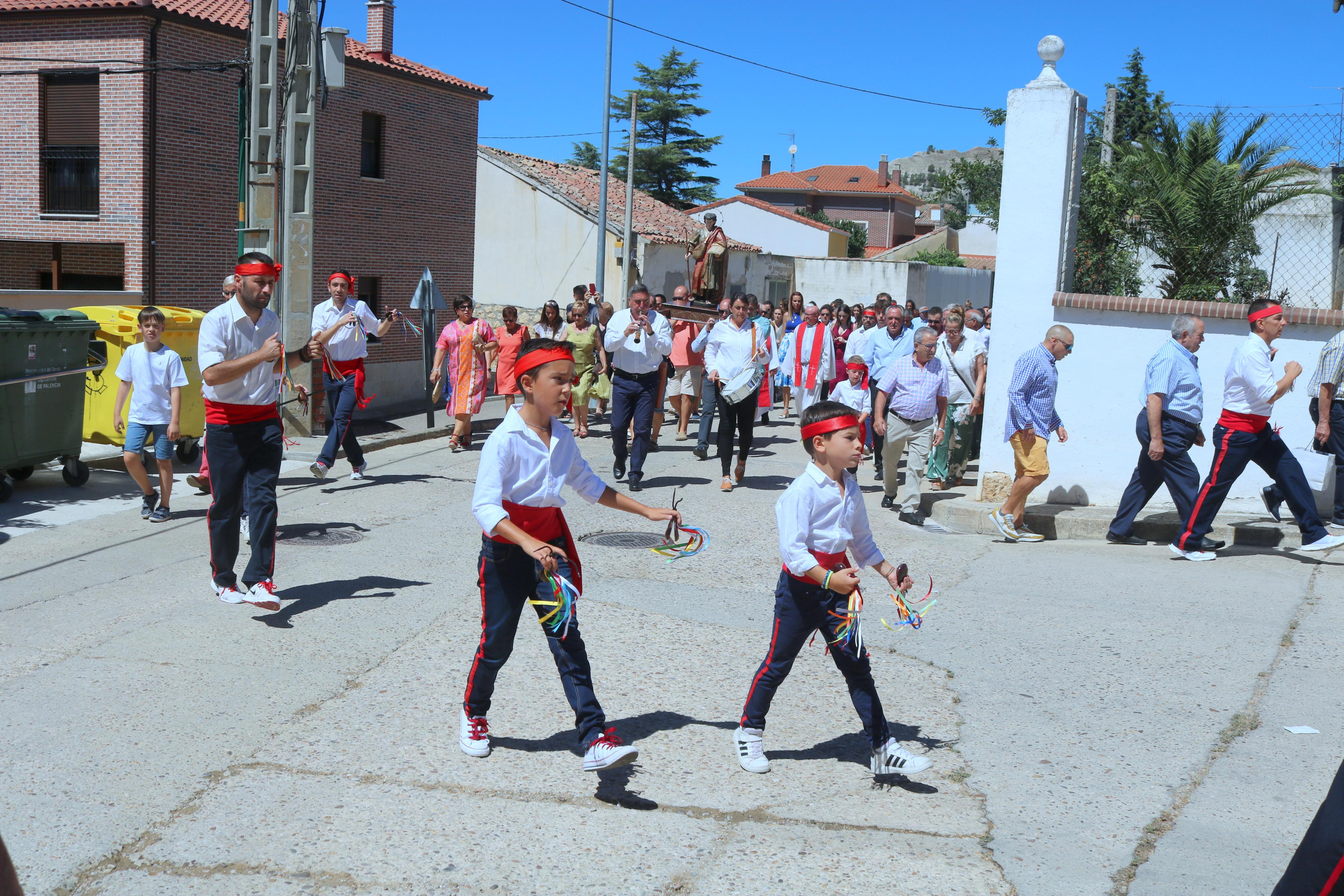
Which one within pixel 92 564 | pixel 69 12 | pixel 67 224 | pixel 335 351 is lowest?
pixel 92 564

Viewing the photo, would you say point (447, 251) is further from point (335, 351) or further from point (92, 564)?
point (92, 564)

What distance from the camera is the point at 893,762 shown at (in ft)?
14.9

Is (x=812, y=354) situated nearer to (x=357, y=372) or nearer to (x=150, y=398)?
(x=357, y=372)

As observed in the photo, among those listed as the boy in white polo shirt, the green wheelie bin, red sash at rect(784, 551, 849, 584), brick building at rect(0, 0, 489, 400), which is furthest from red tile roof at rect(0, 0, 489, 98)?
red sash at rect(784, 551, 849, 584)

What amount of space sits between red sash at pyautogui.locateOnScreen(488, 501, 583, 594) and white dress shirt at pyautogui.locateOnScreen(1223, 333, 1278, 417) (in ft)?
18.9

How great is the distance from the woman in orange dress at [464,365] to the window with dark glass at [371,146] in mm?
8301

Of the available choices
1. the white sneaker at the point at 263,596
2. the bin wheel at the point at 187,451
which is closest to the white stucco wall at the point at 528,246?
the bin wheel at the point at 187,451

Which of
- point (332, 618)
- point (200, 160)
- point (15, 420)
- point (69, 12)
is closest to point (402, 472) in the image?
point (15, 420)

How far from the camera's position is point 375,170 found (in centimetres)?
2253

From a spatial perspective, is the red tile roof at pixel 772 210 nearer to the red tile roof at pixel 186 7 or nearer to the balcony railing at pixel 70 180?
the red tile roof at pixel 186 7

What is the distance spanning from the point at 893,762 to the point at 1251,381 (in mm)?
5254

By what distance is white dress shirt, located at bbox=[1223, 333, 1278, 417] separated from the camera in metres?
8.36

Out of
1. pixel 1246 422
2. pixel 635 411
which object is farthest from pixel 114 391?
pixel 1246 422

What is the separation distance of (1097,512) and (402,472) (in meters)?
6.84
